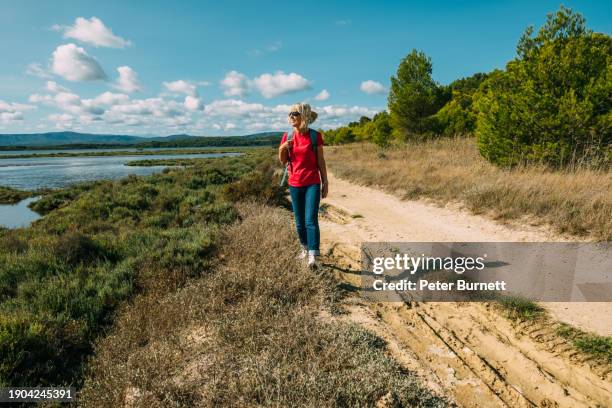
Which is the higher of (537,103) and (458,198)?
(537,103)

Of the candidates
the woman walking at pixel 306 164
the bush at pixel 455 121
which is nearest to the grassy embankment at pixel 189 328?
the woman walking at pixel 306 164

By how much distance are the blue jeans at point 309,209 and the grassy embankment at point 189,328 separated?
41 centimetres

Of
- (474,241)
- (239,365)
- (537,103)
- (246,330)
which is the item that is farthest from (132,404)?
(537,103)

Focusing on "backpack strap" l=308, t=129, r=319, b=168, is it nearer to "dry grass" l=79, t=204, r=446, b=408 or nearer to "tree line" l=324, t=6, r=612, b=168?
"dry grass" l=79, t=204, r=446, b=408

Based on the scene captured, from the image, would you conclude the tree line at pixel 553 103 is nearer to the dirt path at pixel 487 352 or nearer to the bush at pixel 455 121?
the dirt path at pixel 487 352

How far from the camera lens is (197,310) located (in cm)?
372

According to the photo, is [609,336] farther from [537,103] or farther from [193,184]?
[193,184]

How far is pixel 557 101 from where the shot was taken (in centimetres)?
915

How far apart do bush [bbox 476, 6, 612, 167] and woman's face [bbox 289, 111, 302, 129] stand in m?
8.38

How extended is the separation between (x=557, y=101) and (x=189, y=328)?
35.7ft

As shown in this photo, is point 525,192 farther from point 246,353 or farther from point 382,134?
point 382,134

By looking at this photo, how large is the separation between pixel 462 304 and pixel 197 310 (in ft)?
10.3

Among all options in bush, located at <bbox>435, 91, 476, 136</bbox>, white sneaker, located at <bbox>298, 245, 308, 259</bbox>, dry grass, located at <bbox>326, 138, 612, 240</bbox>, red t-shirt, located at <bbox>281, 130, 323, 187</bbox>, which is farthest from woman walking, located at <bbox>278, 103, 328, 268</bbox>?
bush, located at <bbox>435, 91, 476, 136</bbox>

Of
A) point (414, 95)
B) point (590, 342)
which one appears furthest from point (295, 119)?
point (414, 95)
